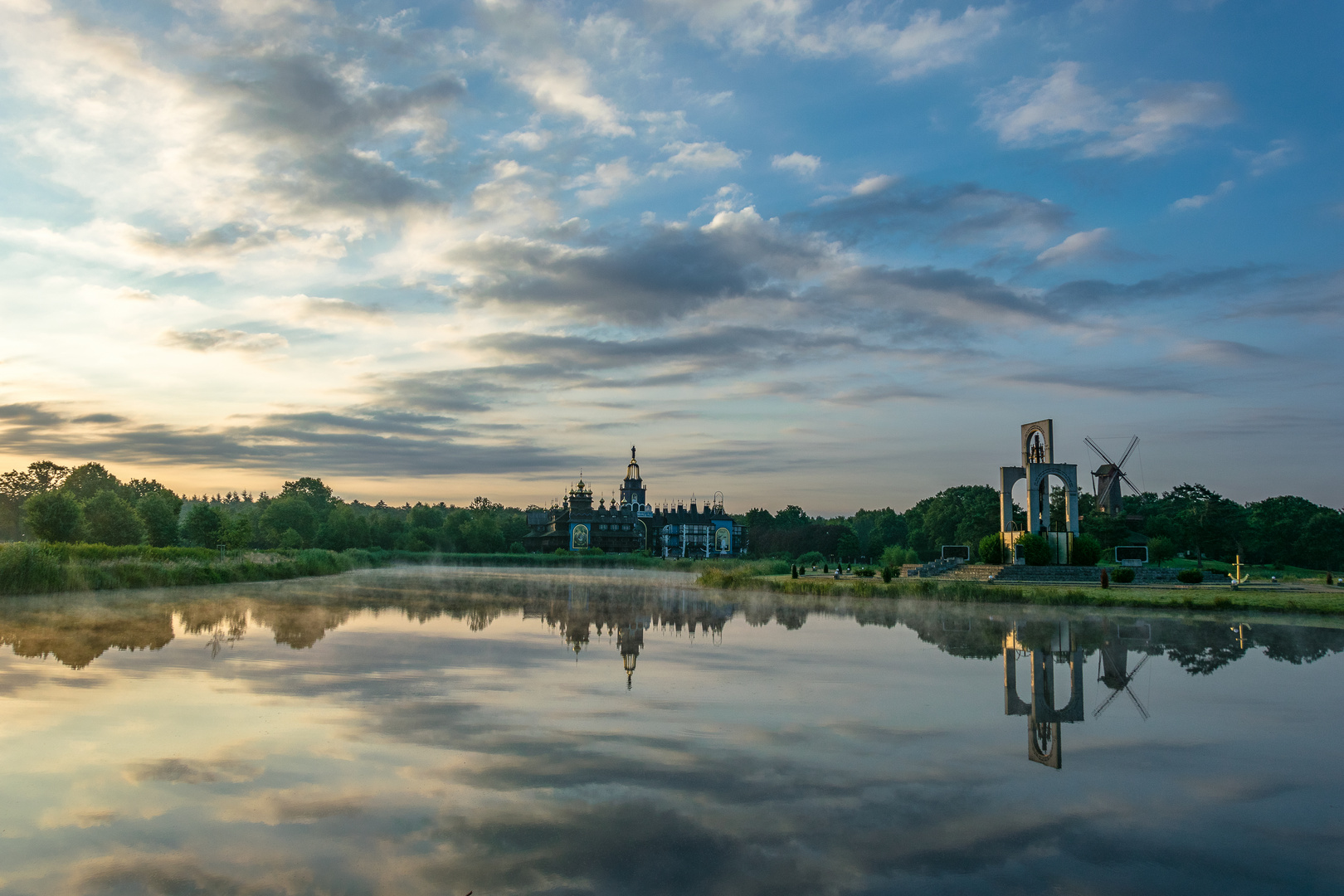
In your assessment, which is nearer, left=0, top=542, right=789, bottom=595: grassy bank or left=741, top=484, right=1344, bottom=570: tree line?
left=0, top=542, right=789, bottom=595: grassy bank

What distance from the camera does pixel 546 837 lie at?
328 inches

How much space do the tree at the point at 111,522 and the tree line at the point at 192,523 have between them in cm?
7

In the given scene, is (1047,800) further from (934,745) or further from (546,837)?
(546,837)

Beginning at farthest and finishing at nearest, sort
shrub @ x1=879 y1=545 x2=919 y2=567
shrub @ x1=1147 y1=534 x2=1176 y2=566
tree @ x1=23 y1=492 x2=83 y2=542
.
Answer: shrub @ x1=1147 y1=534 x2=1176 y2=566
shrub @ x1=879 y1=545 x2=919 y2=567
tree @ x1=23 y1=492 x2=83 y2=542

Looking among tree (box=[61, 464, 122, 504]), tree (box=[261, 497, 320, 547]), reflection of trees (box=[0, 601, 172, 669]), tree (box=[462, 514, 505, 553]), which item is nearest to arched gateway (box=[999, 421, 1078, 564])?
reflection of trees (box=[0, 601, 172, 669])

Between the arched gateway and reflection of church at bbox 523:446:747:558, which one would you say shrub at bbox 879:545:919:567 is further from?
reflection of church at bbox 523:446:747:558

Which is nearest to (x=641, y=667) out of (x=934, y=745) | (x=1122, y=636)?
(x=934, y=745)

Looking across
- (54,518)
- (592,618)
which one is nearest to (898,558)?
(592,618)

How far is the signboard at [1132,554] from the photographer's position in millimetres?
53281

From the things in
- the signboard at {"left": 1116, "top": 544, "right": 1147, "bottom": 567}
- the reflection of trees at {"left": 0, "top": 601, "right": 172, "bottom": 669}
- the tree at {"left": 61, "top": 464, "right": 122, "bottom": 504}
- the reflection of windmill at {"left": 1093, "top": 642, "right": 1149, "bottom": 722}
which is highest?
the tree at {"left": 61, "top": 464, "right": 122, "bottom": 504}

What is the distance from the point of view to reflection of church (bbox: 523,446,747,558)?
4400 inches

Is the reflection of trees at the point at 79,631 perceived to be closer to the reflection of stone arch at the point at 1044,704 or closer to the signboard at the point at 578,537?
the reflection of stone arch at the point at 1044,704

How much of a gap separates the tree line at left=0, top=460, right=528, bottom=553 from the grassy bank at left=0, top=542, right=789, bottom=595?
12010 millimetres

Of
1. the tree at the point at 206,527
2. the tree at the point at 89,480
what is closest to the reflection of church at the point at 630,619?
the tree at the point at 206,527
